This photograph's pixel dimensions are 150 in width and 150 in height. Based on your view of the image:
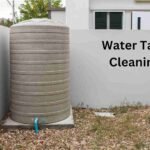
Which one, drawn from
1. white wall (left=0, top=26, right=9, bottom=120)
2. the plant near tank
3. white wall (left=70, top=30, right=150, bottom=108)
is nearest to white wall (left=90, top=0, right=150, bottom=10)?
white wall (left=70, top=30, right=150, bottom=108)

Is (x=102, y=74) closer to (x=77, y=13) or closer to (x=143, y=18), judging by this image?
(x=77, y=13)

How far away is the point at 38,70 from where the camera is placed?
522 cm

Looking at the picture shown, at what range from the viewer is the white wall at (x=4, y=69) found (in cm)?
569

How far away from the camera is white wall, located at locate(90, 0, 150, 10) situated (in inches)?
517

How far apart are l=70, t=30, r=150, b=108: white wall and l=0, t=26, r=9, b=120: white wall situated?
136 centimetres

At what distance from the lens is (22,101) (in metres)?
5.38

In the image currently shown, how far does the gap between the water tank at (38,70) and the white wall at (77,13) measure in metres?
7.51

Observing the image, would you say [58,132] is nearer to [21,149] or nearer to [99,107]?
[21,149]

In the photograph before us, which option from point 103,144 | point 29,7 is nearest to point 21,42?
point 103,144

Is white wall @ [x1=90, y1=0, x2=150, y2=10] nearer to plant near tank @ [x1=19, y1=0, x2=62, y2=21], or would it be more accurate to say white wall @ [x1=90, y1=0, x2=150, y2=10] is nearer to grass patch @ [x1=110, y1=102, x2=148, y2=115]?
grass patch @ [x1=110, y1=102, x2=148, y2=115]

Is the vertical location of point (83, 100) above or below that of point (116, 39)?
below

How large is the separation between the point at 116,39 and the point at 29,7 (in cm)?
2702

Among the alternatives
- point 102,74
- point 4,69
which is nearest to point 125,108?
point 102,74

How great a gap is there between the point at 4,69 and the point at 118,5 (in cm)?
833
